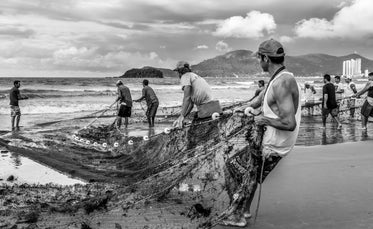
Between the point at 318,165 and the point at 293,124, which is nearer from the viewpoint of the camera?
the point at 293,124

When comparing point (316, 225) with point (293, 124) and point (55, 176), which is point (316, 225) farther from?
point (55, 176)

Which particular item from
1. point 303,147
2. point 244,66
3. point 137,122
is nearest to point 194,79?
point 303,147

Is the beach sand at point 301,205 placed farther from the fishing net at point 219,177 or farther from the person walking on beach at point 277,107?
the person walking on beach at point 277,107

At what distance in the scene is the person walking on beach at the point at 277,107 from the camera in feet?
12.5

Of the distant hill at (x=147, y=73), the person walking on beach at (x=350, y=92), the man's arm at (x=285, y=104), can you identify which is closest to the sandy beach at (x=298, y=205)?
the man's arm at (x=285, y=104)

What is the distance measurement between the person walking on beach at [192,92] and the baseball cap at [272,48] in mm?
2942

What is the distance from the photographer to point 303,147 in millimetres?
10344

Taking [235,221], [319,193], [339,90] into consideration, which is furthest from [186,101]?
[339,90]

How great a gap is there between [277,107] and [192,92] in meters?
3.16

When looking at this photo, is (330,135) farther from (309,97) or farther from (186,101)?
(309,97)

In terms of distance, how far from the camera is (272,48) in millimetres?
3943

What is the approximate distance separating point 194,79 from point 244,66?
17520cm

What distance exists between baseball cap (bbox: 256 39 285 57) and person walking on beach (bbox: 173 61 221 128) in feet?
9.65

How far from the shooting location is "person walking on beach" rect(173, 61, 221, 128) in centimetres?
689
